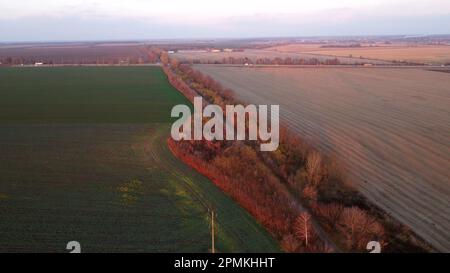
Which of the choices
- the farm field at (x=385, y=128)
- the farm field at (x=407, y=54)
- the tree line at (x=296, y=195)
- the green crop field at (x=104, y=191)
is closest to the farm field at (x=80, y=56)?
the farm field at (x=385, y=128)

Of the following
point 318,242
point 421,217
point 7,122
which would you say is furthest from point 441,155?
point 7,122

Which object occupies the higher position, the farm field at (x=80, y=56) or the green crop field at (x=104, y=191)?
the farm field at (x=80, y=56)

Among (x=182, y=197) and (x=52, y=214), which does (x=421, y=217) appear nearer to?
(x=182, y=197)

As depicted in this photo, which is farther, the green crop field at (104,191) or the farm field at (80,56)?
the farm field at (80,56)

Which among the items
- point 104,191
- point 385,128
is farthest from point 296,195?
point 385,128

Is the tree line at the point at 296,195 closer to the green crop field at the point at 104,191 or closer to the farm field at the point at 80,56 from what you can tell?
the green crop field at the point at 104,191

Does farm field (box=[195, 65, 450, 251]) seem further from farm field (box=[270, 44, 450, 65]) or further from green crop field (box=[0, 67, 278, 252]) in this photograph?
farm field (box=[270, 44, 450, 65])

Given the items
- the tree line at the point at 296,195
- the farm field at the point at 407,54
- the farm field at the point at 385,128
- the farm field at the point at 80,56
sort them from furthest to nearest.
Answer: the farm field at the point at 80,56
the farm field at the point at 407,54
the farm field at the point at 385,128
the tree line at the point at 296,195
